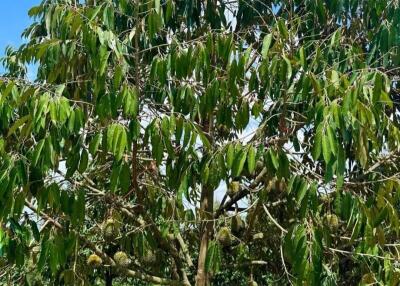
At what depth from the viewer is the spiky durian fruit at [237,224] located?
3430 mm

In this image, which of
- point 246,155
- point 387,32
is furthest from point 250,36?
point 246,155

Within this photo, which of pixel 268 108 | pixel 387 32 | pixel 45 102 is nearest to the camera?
pixel 45 102

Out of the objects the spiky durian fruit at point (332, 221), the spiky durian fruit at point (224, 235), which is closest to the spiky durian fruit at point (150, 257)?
the spiky durian fruit at point (224, 235)

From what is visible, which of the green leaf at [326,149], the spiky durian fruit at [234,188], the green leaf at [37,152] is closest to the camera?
the green leaf at [326,149]

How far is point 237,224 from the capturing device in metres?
3.44

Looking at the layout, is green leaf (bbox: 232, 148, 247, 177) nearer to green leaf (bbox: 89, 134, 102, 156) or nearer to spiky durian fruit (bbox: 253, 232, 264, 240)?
green leaf (bbox: 89, 134, 102, 156)

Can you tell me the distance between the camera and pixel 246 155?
99.3 inches

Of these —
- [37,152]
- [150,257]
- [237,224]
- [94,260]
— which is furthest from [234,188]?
[37,152]

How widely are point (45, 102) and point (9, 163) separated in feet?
0.97

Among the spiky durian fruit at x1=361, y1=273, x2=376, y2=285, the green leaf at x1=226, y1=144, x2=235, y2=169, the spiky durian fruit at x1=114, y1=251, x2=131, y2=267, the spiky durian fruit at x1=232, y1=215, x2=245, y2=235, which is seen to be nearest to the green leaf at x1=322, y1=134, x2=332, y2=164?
the green leaf at x1=226, y1=144, x2=235, y2=169

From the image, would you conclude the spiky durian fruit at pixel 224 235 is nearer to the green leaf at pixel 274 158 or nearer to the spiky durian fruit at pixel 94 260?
the spiky durian fruit at pixel 94 260

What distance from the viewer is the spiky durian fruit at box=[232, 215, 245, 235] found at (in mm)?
3430

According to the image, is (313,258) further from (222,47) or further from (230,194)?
(230,194)

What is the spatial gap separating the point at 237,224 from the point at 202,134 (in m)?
1.03
